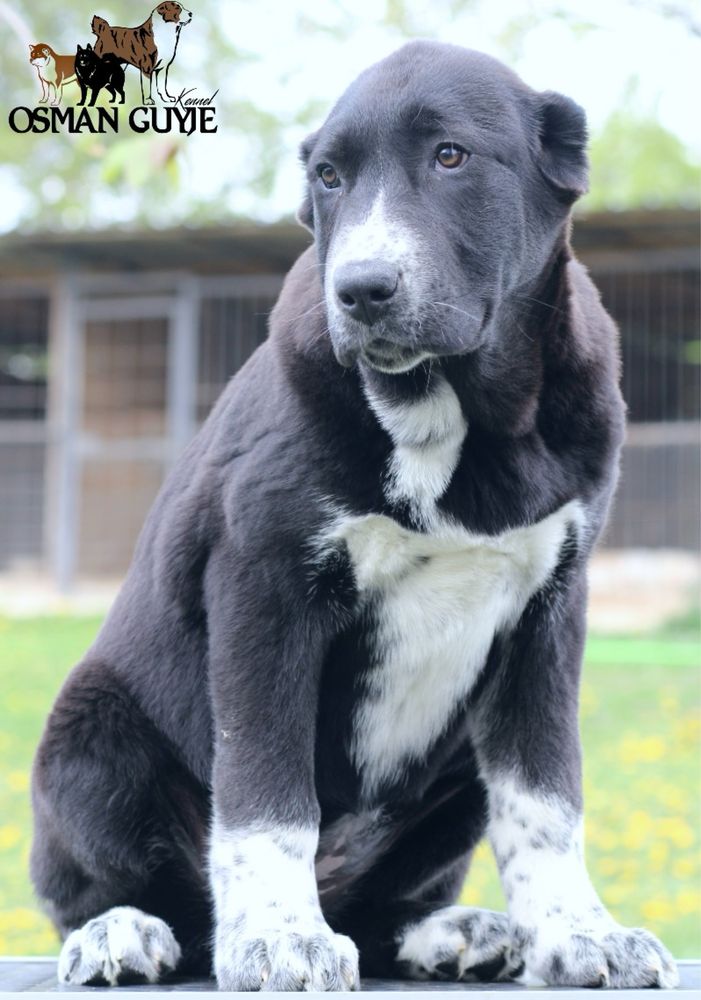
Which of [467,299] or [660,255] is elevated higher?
[660,255]

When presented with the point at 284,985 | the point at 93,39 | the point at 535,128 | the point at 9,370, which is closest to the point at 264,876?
the point at 284,985

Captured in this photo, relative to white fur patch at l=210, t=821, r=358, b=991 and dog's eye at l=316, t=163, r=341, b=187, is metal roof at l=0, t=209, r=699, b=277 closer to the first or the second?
dog's eye at l=316, t=163, r=341, b=187

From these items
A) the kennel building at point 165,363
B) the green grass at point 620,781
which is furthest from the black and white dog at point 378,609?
the kennel building at point 165,363

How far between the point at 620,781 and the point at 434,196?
208 inches

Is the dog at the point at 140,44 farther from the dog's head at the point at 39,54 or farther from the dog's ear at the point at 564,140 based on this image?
the dog's ear at the point at 564,140

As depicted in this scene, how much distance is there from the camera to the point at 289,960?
2309 millimetres

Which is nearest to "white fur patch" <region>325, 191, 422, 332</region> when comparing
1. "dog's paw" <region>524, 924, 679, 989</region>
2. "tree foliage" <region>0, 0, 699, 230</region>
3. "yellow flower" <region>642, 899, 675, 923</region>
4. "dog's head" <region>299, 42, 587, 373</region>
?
"dog's head" <region>299, 42, 587, 373</region>

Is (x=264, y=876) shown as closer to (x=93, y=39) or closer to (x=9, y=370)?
(x=93, y=39)

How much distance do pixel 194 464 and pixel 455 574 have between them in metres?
0.68

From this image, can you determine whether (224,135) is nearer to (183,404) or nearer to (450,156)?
(183,404)

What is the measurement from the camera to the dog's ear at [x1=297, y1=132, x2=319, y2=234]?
2723mm

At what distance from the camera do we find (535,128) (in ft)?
8.59

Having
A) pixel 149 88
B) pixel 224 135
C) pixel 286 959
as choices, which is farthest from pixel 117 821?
pixel 224 135

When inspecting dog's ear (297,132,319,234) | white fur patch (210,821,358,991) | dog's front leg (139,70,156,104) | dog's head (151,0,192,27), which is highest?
dog's head (151,0,192,27)
